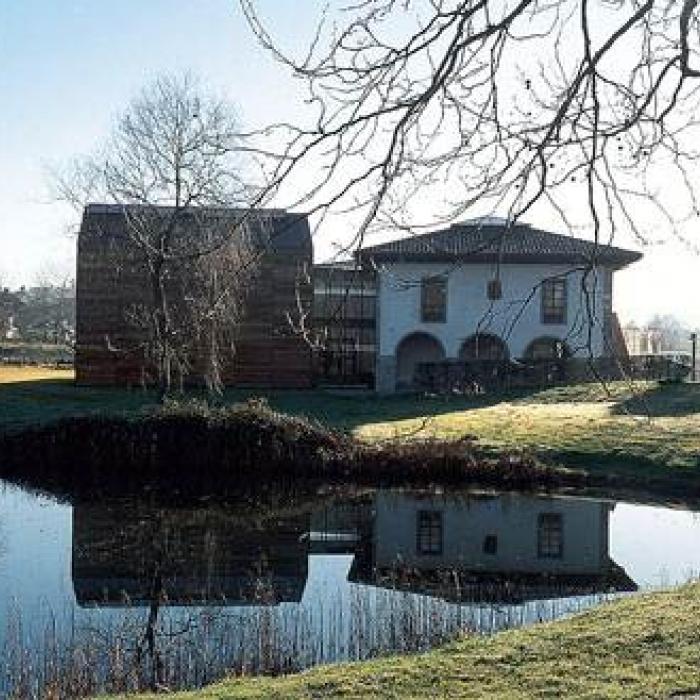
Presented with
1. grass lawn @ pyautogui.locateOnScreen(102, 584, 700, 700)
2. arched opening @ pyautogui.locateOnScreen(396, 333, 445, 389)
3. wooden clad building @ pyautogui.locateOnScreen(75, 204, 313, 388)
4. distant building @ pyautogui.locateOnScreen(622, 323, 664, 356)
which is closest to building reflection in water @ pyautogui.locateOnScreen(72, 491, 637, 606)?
grass lawn @ pyautogui.locateOnScreen(102, 584, 700, 700)

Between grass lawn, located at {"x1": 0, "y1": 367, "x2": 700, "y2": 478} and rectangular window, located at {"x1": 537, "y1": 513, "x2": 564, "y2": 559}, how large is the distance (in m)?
2.14

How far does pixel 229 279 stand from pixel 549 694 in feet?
9.36

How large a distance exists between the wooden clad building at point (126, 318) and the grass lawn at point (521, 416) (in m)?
1.25

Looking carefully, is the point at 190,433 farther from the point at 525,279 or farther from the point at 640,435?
the point at 525,279

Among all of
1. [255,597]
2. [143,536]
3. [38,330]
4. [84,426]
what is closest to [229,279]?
[255,597]

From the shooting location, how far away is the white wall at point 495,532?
14.0 m

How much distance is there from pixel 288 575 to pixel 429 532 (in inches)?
141

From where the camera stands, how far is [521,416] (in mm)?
25375

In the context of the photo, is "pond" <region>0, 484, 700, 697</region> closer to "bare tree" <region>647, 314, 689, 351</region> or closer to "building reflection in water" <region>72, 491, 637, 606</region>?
"building reflection in water" <region>72, 491, 637, 606</region>

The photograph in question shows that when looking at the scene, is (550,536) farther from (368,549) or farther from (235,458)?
(235,458)

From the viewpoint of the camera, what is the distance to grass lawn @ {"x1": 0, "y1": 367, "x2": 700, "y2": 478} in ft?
68.4

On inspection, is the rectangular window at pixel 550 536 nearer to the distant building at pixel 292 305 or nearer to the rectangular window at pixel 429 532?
the rectangular window at pixel 429 532

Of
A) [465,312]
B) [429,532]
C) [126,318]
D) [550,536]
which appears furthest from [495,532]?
[126,318]

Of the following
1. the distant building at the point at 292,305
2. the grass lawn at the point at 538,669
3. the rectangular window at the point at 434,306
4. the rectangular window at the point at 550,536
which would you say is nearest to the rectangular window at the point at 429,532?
the rectangular window at the point at 550,536
